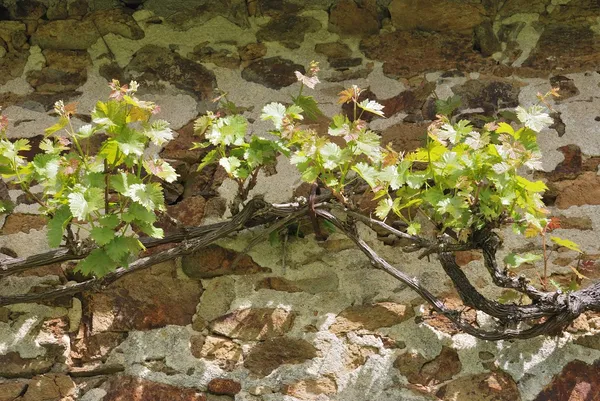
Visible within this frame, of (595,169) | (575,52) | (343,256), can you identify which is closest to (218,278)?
(343,256)

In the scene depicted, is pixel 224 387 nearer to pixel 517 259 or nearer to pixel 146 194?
pixel 146 194

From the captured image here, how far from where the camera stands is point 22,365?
98.6 inches

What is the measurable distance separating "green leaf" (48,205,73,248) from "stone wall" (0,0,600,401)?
0.36m

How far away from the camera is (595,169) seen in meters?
2.73

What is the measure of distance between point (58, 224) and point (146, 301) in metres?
0.40

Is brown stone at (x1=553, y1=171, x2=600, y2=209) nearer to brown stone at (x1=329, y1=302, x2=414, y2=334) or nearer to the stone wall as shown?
the stone wall

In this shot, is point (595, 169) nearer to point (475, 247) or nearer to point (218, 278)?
point (475, 247)

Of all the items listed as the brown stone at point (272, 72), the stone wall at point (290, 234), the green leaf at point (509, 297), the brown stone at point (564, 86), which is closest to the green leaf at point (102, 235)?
the stone wall at point (290, 234)

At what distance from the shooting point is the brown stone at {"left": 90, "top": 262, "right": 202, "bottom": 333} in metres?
2.56

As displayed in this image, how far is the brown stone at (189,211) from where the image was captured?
2.74m

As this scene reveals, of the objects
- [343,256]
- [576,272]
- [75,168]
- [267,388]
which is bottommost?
[267,388]

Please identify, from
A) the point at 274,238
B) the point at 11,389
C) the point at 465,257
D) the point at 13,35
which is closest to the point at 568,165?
the point at 465,257

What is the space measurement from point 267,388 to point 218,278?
1.23ft

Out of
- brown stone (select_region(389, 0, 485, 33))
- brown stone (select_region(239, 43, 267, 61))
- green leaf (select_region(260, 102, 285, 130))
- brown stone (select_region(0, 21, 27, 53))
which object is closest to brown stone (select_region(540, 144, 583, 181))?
brown stone (select_region(389, 0, 485, 33))
